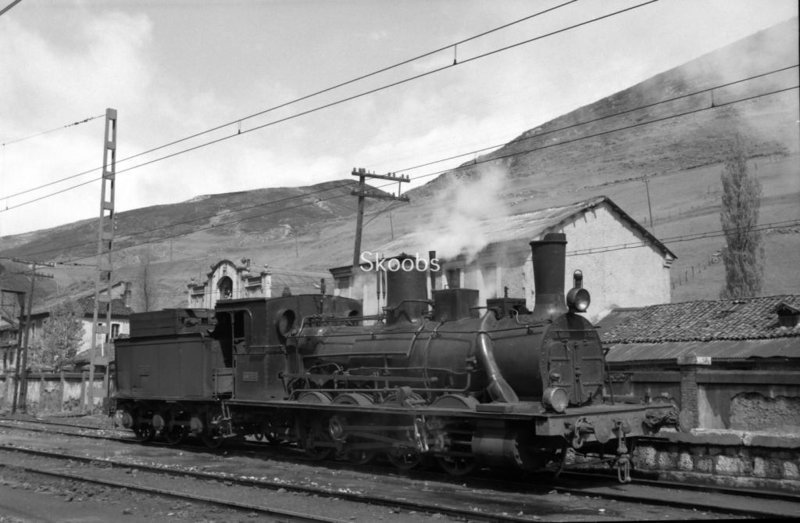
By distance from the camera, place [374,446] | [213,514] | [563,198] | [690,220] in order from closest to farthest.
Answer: [213,514] < [374,446] < [690,220] < [563,198]

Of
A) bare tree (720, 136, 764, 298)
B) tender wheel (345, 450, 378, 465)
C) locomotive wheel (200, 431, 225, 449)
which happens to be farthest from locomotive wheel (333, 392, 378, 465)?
bare tree (720, 136, 764, 298)

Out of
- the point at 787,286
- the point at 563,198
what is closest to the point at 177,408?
the point at 787,286

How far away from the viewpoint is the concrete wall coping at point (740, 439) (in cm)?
1050

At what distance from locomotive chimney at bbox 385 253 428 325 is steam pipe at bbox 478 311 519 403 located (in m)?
1.94

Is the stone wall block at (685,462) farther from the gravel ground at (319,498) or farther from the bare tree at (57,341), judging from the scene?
the bare tree at (57,341)

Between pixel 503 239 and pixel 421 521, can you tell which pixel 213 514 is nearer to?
pixel 421 521

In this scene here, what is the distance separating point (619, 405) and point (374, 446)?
13.8 ft

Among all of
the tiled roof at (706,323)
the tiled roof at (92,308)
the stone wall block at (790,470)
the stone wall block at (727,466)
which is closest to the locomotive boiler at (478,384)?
the stone wall block at (727,466)

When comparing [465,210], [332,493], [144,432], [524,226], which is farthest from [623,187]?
[332,493]

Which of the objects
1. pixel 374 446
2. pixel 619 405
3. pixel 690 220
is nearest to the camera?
pixel 619 405

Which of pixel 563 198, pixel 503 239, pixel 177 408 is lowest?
pixel 177 408

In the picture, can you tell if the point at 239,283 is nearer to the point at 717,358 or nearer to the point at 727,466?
the point at 717,358

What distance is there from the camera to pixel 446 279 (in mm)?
30078

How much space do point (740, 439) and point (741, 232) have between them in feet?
97.2
